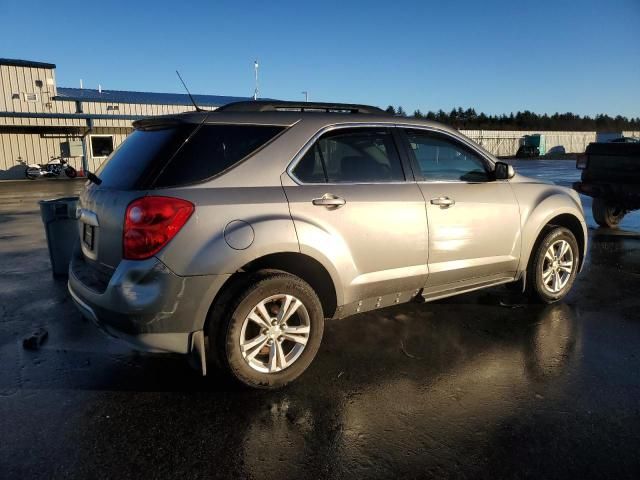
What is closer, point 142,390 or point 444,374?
point 142,390

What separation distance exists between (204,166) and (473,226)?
7.68 ft

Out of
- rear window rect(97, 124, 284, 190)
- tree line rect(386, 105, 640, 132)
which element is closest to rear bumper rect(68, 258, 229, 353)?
rear window rect(97, 124, 284, 190)

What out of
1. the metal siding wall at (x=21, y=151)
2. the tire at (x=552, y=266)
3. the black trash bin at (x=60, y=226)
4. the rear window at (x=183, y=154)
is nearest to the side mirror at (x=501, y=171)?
the tire at (x=552, y=266)

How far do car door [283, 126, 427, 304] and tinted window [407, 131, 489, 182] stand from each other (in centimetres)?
26

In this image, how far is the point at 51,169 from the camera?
28.3 metres

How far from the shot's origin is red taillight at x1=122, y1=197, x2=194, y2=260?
2.95 meters

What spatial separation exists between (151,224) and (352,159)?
159cm

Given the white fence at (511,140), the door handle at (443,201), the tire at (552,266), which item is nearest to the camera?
the door handle at (443,201)

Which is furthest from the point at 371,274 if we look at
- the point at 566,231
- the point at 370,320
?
the point at 566,231

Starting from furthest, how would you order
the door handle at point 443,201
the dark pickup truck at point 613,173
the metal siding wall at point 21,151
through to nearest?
the metal siding wall at point 21,151
the dark pickup truck at point 613,173
the door handle at point 443,201

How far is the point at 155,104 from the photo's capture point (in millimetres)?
31391

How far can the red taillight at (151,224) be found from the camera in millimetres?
2945

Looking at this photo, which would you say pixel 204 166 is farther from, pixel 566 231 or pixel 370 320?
pixel 566 231

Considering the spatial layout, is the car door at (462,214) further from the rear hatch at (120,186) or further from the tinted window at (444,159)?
the rear hatch at (120,186)
